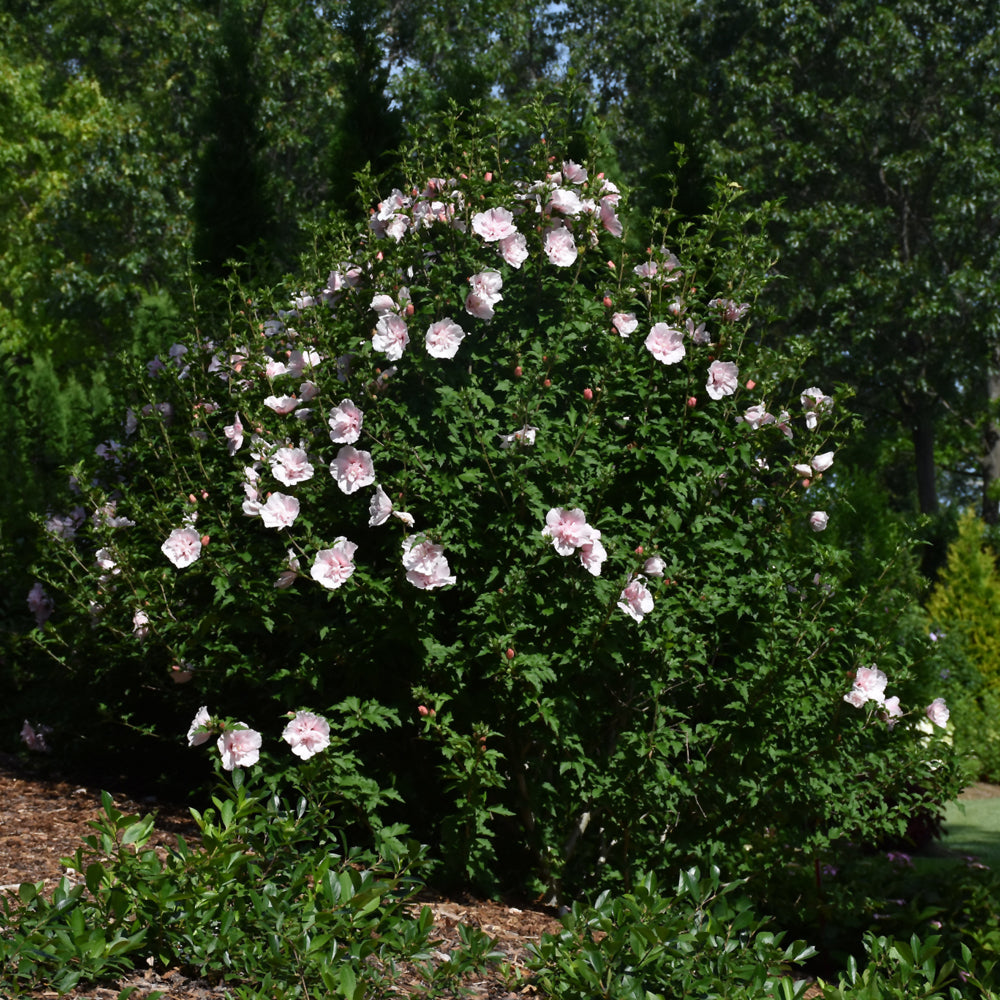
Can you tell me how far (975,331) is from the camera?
55.3 feet

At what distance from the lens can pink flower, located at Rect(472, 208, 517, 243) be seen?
3.93m

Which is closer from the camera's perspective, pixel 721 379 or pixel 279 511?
pixel 279 511

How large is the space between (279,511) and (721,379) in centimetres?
168

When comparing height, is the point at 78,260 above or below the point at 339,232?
above

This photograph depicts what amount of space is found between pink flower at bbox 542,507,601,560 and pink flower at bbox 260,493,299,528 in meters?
0.88

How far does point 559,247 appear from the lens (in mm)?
4031

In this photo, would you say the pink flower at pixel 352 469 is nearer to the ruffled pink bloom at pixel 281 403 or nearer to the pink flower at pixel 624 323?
the ruffled pink bloom at pixel 281 403

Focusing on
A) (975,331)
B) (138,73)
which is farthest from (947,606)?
(138,73)

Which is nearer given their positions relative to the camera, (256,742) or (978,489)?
(256,742)

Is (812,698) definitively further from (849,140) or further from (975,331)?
(849,140)

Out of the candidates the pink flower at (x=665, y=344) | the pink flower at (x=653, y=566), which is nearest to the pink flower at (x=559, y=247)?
the pink flower at (x=665, y=344)

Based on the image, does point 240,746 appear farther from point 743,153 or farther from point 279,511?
point 743,153

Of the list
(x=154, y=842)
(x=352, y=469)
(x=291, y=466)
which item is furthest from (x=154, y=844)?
(x=352, y=469)

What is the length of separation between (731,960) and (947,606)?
32.7ft
